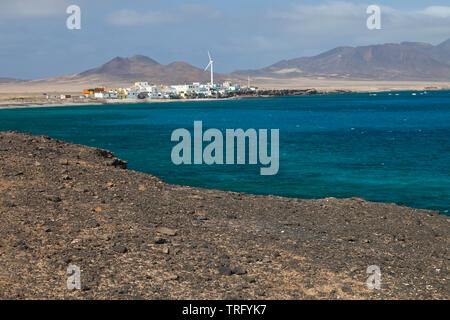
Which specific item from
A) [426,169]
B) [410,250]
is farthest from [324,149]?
[410,250]

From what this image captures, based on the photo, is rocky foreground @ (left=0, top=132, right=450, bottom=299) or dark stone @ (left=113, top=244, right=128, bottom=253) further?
dark stone @ (left=113, top=244, right=128, bottom=253)

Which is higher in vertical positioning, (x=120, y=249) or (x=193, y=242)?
→ (x=120, y=249)

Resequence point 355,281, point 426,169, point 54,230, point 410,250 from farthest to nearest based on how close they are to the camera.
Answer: point 426,169, point 410,250, point 54,230, point 355,281

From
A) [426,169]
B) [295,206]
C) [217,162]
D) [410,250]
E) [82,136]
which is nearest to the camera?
[410,250]

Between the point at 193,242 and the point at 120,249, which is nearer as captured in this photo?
the point at 120,249

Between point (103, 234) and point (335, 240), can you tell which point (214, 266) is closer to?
point (103, 234)

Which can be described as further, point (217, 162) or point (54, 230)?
point (217, 162)

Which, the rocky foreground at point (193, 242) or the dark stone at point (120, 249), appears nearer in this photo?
the rocky foreground at point (193, 242)

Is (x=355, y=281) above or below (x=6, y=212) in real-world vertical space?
below
